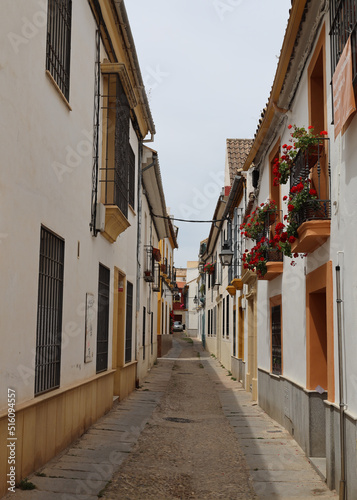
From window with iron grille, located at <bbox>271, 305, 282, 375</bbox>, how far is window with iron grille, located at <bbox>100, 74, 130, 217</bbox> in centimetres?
335

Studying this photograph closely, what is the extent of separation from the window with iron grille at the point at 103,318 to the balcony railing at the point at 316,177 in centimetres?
421

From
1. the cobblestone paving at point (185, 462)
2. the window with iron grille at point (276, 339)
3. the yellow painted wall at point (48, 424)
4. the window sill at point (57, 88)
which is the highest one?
the window sill at point (57, 88)

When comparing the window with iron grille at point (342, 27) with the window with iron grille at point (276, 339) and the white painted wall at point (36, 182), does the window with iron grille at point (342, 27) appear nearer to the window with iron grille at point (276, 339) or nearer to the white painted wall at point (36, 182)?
the white painted wall at point (36, 182)

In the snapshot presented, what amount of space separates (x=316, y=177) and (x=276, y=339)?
13.9 ft

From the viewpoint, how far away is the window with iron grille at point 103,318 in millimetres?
9930

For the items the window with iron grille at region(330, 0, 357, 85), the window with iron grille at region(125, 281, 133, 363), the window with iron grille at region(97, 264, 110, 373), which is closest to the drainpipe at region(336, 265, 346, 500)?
the window with iron grille at region(330, 0, 357, 85)

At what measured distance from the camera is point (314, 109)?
743 cm

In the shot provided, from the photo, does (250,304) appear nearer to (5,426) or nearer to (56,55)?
(56,55)

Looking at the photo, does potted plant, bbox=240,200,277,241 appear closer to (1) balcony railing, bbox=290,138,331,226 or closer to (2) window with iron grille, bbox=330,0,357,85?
(1) balcony railing, bbox=290,138,331,226

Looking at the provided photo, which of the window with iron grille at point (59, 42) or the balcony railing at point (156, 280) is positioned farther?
the balcony railing at point (156, 280)

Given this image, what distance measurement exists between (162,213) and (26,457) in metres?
15.7

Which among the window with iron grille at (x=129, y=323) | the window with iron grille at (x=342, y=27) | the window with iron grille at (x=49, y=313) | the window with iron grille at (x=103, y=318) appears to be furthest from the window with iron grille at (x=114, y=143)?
the window with iron grille at (x=342, y=27)

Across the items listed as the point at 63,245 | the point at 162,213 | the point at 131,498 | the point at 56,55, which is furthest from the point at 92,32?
the point at 162,213

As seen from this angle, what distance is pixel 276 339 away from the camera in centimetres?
1049
